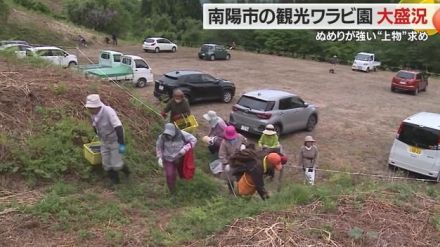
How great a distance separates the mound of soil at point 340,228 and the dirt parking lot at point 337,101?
6349 millimetres

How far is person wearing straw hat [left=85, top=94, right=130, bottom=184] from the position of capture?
6586 mm

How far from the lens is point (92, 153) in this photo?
723cm

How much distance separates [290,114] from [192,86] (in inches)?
186

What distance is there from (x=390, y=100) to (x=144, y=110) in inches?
628

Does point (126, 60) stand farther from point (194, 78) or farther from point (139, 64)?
point (194, 78)

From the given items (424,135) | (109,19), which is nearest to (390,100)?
(424,135)

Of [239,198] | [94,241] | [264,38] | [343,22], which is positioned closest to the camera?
[94,241]

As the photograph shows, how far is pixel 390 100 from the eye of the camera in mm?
22703

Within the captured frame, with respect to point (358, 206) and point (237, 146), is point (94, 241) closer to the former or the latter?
point (358, 206)

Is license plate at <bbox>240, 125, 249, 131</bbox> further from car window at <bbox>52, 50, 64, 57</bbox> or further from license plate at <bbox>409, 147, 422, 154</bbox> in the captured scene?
car window at <bbox>52, 50, 64, 57</bbox>

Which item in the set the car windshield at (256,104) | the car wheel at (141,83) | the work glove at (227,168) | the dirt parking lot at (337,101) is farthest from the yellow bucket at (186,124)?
the car wheel at (141,83)

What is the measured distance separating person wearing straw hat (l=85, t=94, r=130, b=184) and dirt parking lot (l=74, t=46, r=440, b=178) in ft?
21.0

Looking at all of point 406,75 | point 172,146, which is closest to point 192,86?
point 172,146

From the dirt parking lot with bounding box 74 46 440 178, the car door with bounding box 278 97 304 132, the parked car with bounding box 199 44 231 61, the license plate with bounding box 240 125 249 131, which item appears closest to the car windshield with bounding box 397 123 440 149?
the dirt parking lot with bounding box 74 46 440 178
